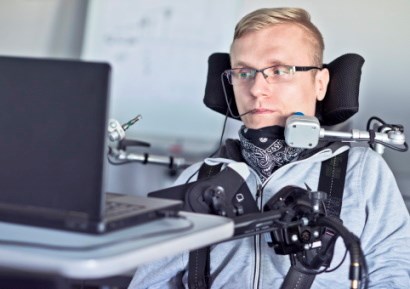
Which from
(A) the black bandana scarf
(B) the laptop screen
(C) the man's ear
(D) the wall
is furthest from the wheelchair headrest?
(B) the laptop screen

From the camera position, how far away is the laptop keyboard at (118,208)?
37.3 inches

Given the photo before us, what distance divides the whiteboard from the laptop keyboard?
5.79 ft

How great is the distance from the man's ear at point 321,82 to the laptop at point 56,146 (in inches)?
38.0

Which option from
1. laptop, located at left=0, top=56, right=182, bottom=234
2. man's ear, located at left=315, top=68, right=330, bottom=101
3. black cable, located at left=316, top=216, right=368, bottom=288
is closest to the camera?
laptop, located at left=0, top=56, right=182, bottom=234

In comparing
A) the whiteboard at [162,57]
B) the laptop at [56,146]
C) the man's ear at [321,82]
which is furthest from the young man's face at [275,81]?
the whiteboard at [162,57]

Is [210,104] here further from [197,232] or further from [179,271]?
[197,232]

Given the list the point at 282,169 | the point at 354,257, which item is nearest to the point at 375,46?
the point at 282,169

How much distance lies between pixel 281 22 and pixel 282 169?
0.40m

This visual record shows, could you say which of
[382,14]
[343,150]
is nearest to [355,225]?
[343,150]

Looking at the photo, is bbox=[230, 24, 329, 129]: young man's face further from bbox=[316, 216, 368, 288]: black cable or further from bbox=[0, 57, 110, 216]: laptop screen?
bbox=[0, 57, 110, 216]: laptop screen

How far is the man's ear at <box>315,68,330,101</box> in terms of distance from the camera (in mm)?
1830

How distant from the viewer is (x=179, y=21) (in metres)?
2.87

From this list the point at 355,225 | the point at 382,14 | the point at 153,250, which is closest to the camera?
the point at 153,250

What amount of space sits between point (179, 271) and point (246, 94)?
1.63 feet
